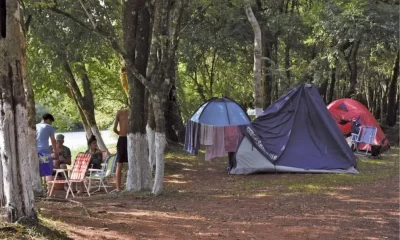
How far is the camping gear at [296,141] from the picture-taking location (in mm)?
12398

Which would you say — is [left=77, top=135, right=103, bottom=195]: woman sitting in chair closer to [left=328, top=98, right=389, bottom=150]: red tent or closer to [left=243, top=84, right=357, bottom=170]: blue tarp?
[left=243, top=84, right=357, bottom=170]: blue tarp

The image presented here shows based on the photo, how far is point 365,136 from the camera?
16.0 m

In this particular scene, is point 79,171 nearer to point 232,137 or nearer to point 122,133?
point 122,133

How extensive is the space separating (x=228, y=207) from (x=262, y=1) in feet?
51.0

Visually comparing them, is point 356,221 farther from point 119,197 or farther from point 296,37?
point 296,37

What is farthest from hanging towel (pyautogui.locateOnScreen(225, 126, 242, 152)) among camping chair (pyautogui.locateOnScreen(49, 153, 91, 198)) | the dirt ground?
camping chair (pyautogui.locateOnScreen(49, 153, 91, 198))

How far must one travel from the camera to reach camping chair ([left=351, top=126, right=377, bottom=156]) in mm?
15965

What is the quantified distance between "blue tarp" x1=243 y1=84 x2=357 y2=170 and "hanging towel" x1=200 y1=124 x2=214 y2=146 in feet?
3.51

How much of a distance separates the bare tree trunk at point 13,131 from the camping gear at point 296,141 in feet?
26.0

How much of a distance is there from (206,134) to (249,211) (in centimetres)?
566

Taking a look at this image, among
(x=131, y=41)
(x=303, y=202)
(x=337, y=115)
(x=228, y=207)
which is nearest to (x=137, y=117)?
(x=131, y=41)

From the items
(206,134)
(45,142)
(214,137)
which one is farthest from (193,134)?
(45,142)

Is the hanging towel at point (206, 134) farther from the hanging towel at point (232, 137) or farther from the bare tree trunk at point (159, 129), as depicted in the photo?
the bare tree trunk at point (159, 129)

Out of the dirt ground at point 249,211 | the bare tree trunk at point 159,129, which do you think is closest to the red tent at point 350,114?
the dirt ground at point 249,211
